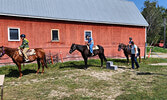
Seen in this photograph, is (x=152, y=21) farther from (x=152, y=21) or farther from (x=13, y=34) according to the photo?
(x=13, y=34)

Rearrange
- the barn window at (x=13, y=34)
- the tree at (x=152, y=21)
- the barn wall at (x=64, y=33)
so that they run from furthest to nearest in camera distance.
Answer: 1. the tree at (x=152, y=21)
2. the barn wall at (x=64, y=33)
3. the barn window at (x=13, y=34)

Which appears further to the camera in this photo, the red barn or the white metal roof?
the white metal roof

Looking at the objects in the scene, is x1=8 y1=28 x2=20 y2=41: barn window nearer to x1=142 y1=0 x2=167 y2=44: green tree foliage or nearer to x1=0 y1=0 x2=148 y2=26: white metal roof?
x1=0 y1=0 x2=148 y2=26: white metal roof

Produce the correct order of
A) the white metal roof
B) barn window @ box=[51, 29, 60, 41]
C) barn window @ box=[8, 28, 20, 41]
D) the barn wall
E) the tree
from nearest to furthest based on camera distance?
barn window @ box=[8, 28, 20, 41]
the barn wall
the white metal roof
barn window @ box=[51, 29, 60, 41]
the tree

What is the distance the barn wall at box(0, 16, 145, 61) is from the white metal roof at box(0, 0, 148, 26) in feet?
1.91

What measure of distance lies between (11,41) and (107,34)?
1079 centimetres

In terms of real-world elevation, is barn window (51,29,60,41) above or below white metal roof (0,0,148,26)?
below

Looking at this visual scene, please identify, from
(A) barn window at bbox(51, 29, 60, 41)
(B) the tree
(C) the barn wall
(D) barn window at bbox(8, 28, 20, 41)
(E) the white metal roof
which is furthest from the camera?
(B) the tree

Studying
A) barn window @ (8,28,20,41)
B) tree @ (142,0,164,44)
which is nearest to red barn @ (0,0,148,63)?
barn window @ (8,28,20,41)

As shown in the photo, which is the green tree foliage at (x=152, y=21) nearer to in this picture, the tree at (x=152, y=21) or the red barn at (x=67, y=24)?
the tree at (x=152, y=21)

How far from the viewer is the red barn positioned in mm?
12750

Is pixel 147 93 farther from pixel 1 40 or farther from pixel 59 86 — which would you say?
pixel 1 40

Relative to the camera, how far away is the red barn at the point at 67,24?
41.8 ft

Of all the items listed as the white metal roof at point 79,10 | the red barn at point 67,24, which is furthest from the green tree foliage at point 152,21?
the red barn at point 67,24
